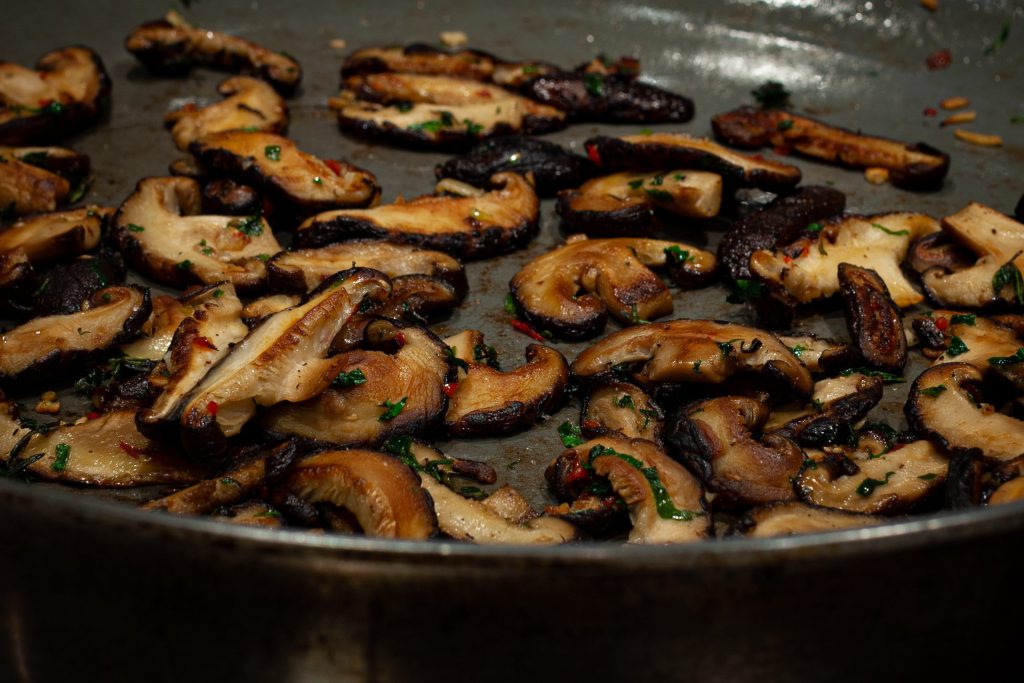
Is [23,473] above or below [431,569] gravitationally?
below

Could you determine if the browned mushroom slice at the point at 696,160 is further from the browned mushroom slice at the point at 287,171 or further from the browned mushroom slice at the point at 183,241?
the browned mushroom slice at the point at 183,241

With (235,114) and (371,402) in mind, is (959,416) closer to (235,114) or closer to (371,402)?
(371,402)

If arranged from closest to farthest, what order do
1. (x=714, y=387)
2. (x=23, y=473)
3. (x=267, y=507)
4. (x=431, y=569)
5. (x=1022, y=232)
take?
(x=431, y=569) → (x=267, y=507) → (x=23, y=473) → (x=714, y=387) → (x=1022, y=232)

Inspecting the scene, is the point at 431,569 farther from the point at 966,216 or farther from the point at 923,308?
the point at 966,216

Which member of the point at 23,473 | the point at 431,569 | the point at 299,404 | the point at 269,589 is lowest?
the point at 23,473

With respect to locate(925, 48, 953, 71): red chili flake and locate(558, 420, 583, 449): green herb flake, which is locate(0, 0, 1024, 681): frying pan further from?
locate(925, 48, 953, 71): red chili flake

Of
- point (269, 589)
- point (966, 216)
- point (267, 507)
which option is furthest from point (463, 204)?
point (269, 589)

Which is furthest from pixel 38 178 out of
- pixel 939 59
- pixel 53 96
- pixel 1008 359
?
pixel 939 59
